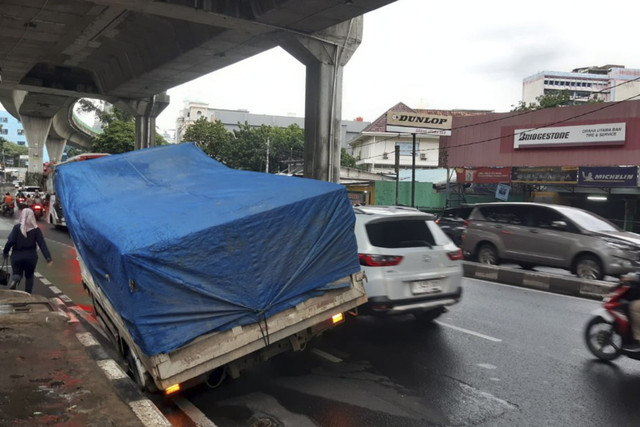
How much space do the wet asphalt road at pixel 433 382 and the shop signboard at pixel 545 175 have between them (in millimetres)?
17835

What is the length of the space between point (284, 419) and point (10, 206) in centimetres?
3144

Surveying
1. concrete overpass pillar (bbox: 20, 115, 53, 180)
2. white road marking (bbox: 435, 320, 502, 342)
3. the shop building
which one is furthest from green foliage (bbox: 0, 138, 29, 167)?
white road marking (bbox: 435, 320, 502, 342)

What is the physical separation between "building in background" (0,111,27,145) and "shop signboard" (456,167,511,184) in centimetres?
12037

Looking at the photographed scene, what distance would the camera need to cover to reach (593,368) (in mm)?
5492

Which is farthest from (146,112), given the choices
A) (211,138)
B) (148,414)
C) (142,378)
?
(148,414)

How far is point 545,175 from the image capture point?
78.8ft

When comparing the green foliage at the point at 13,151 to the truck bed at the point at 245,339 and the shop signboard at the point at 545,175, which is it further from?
the truck bed at the point at 245,339

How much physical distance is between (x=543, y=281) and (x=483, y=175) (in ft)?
52.3

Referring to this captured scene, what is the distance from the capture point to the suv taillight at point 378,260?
606cm

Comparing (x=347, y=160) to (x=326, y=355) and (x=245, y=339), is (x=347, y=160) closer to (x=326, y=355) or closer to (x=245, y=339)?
(x=326, y=355)

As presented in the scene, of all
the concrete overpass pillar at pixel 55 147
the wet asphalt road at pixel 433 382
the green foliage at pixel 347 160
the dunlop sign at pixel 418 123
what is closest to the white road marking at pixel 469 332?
the wet asphalt road at pixel 433 382

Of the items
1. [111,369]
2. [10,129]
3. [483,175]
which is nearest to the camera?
[111,369]

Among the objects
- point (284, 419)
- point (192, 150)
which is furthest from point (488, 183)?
point (284, 419)

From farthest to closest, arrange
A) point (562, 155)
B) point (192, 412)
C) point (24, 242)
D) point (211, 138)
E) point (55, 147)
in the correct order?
point (55, 147) → point (211, 138) → point (562, 155) → point (24, 242) → point (192, 412)
